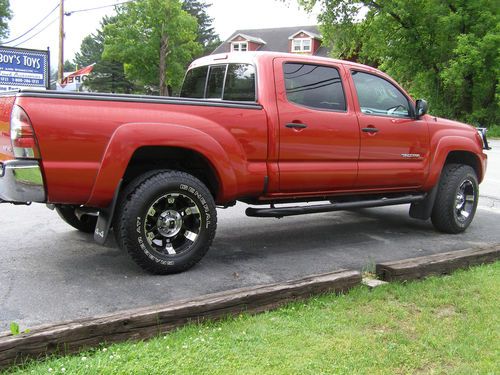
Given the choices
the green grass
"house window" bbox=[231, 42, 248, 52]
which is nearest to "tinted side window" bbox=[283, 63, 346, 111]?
the green grass

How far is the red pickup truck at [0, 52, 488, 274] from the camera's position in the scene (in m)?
3.83

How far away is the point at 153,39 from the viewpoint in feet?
138

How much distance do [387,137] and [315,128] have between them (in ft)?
3.45

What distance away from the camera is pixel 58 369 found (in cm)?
272

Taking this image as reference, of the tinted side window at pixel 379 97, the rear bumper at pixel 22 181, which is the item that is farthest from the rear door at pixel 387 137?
the rear bumper at pixel 22 181

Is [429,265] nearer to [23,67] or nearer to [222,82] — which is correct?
[222,82]

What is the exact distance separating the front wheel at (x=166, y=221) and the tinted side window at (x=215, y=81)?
4.74 ft

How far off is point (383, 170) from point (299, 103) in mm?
1285

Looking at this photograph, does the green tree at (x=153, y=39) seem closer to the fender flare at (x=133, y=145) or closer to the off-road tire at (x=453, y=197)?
the off-road tire at (x=453, y=197)

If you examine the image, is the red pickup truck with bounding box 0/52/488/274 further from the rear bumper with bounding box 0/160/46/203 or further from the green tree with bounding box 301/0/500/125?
the green tree with bounding box 301/0/500/125

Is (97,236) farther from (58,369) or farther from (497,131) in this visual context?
(497,131)

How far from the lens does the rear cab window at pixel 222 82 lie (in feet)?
16.7

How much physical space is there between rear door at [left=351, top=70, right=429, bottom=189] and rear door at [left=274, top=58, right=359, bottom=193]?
18 centimetres

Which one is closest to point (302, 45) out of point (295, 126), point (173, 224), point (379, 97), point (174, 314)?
point (379, 97)
